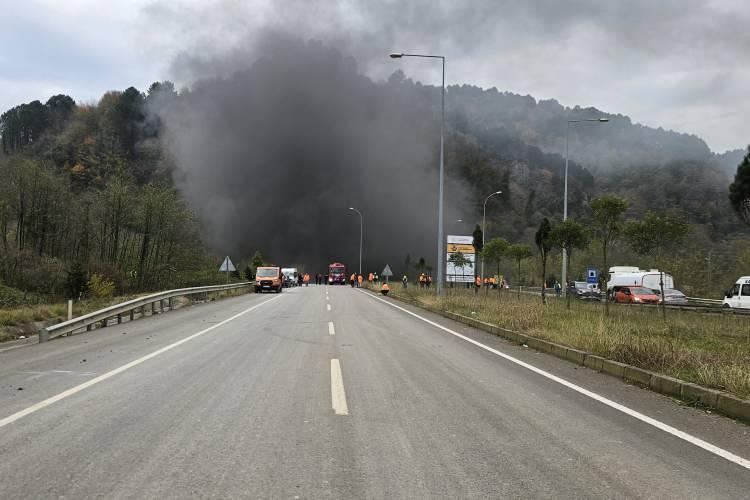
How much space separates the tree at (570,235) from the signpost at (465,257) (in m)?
20.8

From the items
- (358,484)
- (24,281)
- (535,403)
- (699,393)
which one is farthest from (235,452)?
(24,281)

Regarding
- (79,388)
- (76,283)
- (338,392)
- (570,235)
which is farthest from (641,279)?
(79,388)

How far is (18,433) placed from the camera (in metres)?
5.05

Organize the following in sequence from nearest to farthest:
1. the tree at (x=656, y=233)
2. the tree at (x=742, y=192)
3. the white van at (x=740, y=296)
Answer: the tree at (x=656, y=233) → the white van at (x=740, y=296) → the tree at (x=742, y=192)

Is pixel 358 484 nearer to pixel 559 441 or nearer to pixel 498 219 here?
pixel 559 441

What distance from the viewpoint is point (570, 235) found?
921 inches

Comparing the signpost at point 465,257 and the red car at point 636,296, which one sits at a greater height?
the signpost at point 465,257

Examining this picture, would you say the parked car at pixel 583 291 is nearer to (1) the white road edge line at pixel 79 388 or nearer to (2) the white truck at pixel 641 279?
(2) the white truck at pixel 641 279

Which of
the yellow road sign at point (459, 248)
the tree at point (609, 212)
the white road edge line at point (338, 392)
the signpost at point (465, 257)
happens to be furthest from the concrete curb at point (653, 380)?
the yellow road sign at point (459, 248)

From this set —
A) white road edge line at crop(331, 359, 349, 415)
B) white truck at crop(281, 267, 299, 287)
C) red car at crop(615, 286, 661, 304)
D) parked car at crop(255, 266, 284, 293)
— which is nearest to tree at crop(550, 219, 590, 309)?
red car at crop(615, 286, 661, 304)

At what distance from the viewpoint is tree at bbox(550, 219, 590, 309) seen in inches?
917

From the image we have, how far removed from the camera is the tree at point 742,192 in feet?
107

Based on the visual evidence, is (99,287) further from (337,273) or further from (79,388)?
(337,273)

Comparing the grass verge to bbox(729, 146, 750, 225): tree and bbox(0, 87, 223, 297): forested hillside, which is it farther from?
bbox(729, 146, 750, 225): tree
